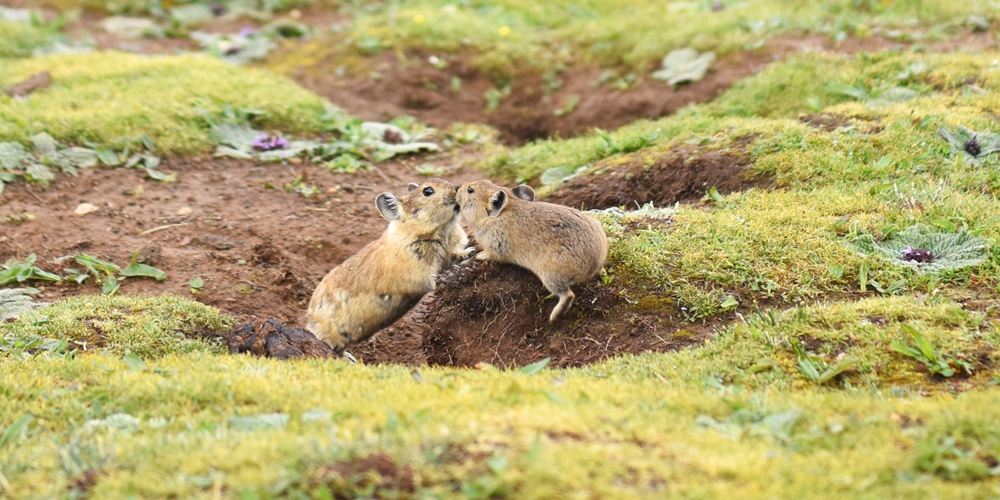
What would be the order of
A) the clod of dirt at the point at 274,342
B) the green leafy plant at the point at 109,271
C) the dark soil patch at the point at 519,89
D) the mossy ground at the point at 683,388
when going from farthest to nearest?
the dark soil patch at the point at 519,89
the green leafy plant at the point at 109,271
the clod of dirt at the point at 274,342
the mossy ground at the point at 683,388

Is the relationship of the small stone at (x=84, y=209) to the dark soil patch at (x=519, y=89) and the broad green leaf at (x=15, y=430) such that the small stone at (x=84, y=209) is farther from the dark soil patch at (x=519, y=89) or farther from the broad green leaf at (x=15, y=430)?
the broad green leaf at (x=15, y=430)

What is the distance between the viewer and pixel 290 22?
15062mm

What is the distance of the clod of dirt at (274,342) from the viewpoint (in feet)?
19.2

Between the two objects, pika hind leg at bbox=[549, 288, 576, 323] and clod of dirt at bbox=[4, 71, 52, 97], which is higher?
clod of dirt at bbox=[4, 71, 52, 97]

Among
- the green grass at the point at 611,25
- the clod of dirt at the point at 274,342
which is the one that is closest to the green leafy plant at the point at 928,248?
the clod of dirt at the point at 274,342

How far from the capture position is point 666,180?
815 cm

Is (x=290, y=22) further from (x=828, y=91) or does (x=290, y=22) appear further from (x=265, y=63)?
(x=828, y=91)

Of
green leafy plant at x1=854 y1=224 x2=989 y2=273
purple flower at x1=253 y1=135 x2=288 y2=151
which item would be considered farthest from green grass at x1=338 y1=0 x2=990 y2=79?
green leafy plant at x1=854 y1=224 x2=989 y2=273

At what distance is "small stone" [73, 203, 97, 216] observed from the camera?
28.4 feet

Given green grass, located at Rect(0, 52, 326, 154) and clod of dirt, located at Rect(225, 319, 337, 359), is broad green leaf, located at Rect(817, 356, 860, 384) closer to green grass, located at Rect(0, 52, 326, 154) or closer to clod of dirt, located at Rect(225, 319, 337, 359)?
clod of dirt, located at Rect(225, 319, 337, 359)

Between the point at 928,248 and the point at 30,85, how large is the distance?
427 inches

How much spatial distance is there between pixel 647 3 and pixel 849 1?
354 cm

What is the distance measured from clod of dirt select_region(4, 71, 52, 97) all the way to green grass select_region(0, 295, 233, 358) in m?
5.68

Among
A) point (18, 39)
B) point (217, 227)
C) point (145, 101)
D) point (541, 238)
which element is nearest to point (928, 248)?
point (541, 238)
